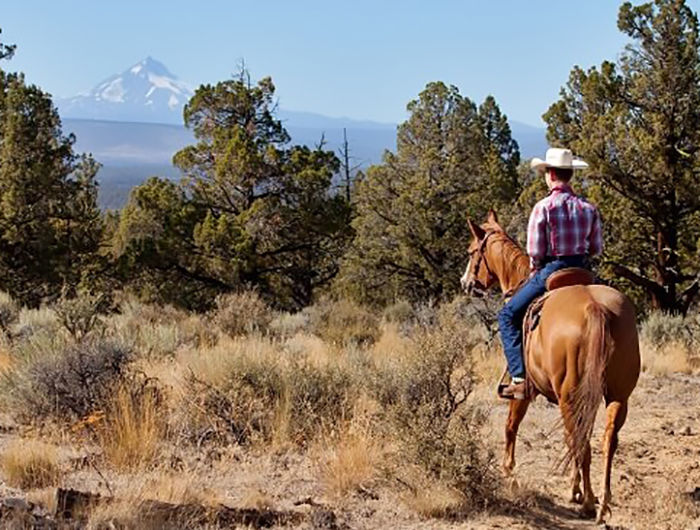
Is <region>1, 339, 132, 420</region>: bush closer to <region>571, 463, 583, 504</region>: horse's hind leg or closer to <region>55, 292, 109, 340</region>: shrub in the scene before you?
<region>55, 292, 109, 340</region>: shrub

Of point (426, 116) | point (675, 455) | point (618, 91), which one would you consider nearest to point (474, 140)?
point (426, 116)

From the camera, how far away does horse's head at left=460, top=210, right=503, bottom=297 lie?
729 centimetres

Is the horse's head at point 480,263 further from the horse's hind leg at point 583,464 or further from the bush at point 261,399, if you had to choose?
the horse's hind leg at point 583,464

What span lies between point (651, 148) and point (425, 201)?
749cm

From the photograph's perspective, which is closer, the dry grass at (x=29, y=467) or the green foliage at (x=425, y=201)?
the dry grass at (x=29, y=467)

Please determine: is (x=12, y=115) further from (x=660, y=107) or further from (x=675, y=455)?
(x=675, y=455)

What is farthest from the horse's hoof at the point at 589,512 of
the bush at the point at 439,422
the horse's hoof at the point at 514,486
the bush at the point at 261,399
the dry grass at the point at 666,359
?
the dry grass at the point at 666,359

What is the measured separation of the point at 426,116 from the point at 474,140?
1577mm

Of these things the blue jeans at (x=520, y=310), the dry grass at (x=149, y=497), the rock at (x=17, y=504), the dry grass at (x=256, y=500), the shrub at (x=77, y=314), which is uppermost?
the blue jeans at (x=520, y=310)

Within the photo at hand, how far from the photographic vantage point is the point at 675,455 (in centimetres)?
722

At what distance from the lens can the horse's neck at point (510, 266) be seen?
6.78 meters

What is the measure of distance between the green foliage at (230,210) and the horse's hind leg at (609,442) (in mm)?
17108

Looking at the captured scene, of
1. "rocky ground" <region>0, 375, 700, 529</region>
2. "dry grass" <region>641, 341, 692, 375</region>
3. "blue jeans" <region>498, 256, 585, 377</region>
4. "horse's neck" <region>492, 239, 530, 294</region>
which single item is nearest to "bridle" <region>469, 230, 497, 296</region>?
"horse's neck" <region>492, 239, 530, 294</region>

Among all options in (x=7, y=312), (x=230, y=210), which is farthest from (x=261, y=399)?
(x=230, y=210)
